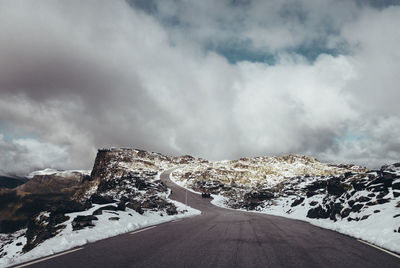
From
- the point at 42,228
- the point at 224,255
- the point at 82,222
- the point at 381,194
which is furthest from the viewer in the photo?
the point at 381,194

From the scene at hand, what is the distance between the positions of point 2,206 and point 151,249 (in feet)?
839

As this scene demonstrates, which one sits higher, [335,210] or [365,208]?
[365,208]

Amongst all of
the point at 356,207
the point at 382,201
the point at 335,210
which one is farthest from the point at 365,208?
the point at 335,210

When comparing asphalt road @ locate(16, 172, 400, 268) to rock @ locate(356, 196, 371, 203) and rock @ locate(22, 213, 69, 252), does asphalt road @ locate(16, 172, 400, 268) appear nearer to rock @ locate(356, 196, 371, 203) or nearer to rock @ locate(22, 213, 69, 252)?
rock @ locate(22, 213, 69, 252)

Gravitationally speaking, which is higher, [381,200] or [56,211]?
[381,200]

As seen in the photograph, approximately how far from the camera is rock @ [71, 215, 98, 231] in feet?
34.0

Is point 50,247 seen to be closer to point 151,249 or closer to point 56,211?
point 151,249

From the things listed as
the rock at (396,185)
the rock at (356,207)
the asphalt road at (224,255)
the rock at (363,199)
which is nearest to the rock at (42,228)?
the asphalt road at (224,255)

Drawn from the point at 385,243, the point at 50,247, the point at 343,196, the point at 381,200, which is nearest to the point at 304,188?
the point at 343,196

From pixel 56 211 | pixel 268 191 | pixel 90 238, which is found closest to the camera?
pixel 90 238

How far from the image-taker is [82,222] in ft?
35.4

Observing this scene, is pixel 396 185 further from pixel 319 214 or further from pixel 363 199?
pixel 319 214

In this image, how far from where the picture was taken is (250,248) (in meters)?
6.81

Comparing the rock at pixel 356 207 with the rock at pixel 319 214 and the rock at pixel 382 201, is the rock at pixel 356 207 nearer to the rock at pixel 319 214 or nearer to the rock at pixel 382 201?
the rock at pixel 382 201
